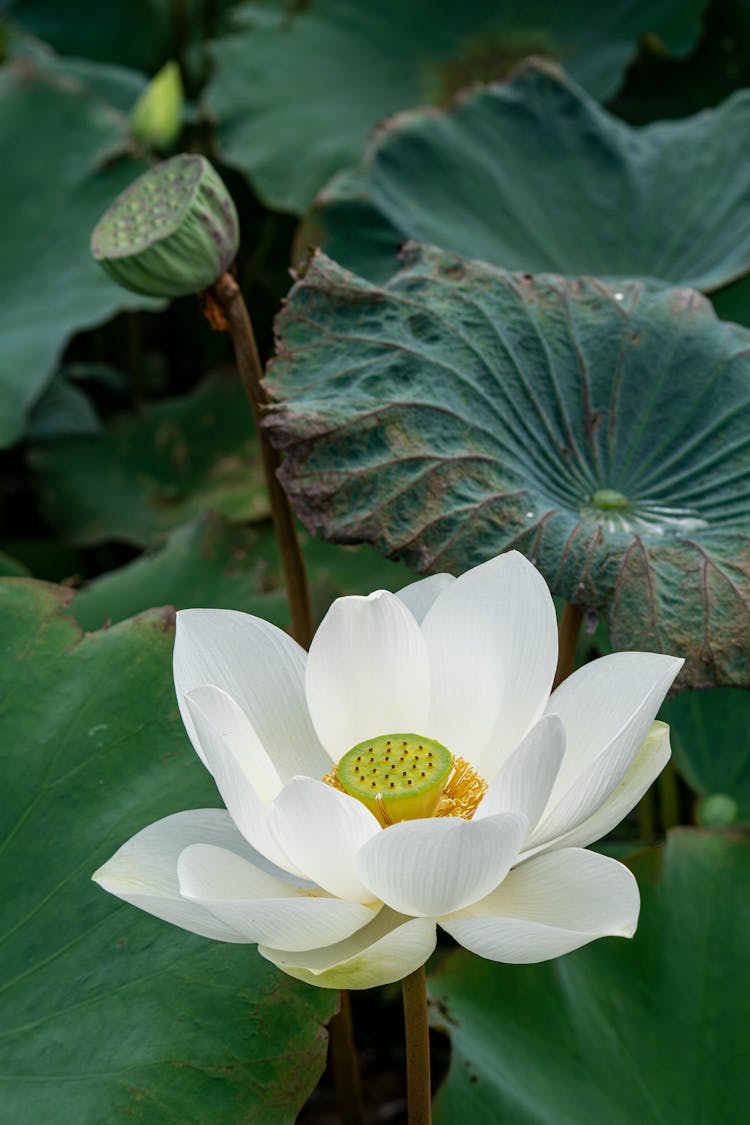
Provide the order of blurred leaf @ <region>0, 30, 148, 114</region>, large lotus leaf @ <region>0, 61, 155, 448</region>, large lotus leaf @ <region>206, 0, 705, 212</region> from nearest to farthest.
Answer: large lotus leaf @ <region>0, 61, 155, 448</region> → large lotus leaf @ <region>206, 0, 705, 212</region> → blurred leaf @ <region>0, 30, 148, 114</region>

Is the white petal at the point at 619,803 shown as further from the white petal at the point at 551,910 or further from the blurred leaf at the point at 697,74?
the blurred leaf at the point at 697,74

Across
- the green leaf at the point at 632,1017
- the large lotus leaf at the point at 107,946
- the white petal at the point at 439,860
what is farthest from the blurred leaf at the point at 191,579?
the white petal at the point at 439,860

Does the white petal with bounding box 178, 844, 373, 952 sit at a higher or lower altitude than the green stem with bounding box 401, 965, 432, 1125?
higher

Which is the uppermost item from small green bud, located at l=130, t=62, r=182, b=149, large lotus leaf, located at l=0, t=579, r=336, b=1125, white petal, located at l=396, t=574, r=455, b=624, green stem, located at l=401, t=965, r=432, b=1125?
white petal, located at l=396, t=574, r=455, b=624

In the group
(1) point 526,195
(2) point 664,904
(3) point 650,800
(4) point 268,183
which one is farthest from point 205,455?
(2) point 664,904

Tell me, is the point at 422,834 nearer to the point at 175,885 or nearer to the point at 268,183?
the point at 175,885

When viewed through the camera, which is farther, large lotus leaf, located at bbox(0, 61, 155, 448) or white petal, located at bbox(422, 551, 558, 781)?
large lotus leaf, located at bbox(0, 61, 155, 448)

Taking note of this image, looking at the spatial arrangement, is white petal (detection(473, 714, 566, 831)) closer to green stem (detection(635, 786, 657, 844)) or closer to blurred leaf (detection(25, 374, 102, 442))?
green stem (detection(635, 786, 657, 844))

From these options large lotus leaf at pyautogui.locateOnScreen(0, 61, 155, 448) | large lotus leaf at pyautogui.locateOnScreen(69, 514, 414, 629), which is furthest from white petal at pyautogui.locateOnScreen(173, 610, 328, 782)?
large lotus leaf at pyautogui.locateOnScreen(0, 61, 155, 448)
